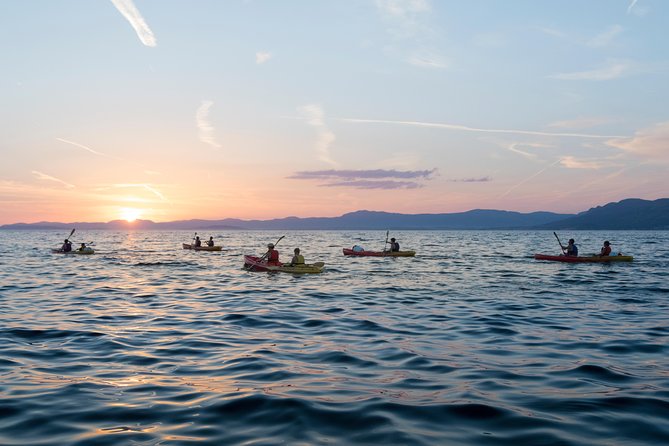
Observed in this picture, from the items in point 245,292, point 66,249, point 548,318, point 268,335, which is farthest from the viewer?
point 66,249

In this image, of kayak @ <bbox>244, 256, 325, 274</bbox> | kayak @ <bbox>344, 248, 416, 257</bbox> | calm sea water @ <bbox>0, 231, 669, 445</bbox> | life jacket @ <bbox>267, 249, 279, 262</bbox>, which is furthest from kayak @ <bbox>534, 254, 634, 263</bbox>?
life jacket @ <bbox>267, 249, 279, 262</bbox>

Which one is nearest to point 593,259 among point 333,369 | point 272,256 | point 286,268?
point 286,268

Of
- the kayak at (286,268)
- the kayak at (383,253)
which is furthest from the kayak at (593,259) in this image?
the kayak at (286,268)

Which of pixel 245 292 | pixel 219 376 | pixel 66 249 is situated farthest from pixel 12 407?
pixel 66 249

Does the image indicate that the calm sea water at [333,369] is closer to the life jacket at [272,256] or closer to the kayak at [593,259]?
the life jacket at [272,256]

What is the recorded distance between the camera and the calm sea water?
7242 mm

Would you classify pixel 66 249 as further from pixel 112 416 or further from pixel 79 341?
pixel 112 416

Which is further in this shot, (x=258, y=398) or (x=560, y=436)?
(x=258, y=398)

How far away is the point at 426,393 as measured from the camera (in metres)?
8.91

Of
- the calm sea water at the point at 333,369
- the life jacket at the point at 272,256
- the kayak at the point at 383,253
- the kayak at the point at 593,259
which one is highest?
the life jacket at the point at 272,256

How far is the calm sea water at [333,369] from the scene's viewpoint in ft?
23.8

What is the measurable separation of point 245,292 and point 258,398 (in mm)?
16725

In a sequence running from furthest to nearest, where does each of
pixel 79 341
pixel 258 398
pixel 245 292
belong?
1. pixel 245 292
2. pixel 79 341
3. pixel 258 398

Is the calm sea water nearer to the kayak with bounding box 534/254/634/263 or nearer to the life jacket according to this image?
the life jacket
